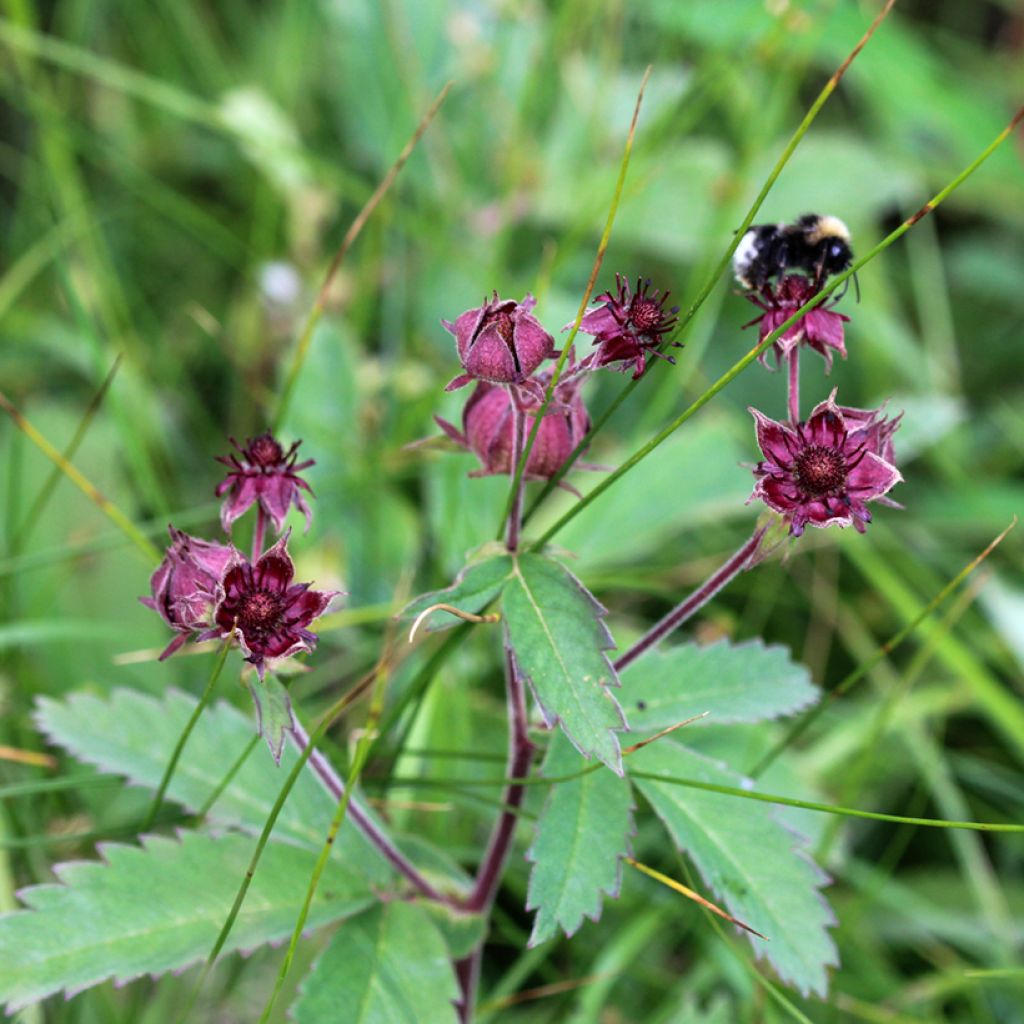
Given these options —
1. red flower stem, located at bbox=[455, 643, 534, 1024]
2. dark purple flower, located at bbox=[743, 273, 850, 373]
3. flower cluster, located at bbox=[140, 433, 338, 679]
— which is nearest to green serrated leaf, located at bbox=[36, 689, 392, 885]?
red flower stem, located at bbox=[455, 643, 534, 1024]

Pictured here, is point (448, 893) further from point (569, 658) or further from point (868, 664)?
point (868, 664)

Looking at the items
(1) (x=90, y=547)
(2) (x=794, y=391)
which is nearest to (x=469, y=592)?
(2) (x=794, y=391)

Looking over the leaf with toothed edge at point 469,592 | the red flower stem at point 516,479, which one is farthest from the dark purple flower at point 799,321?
the leaf with toothed edge at point 469,592

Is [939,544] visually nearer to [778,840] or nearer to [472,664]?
[472,664]

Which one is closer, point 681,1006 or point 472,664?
point 681,1006

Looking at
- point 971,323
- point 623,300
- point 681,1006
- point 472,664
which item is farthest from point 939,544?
point 623,300

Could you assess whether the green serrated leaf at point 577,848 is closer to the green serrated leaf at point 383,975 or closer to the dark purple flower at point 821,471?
the green serrated leaf at point 383,975
